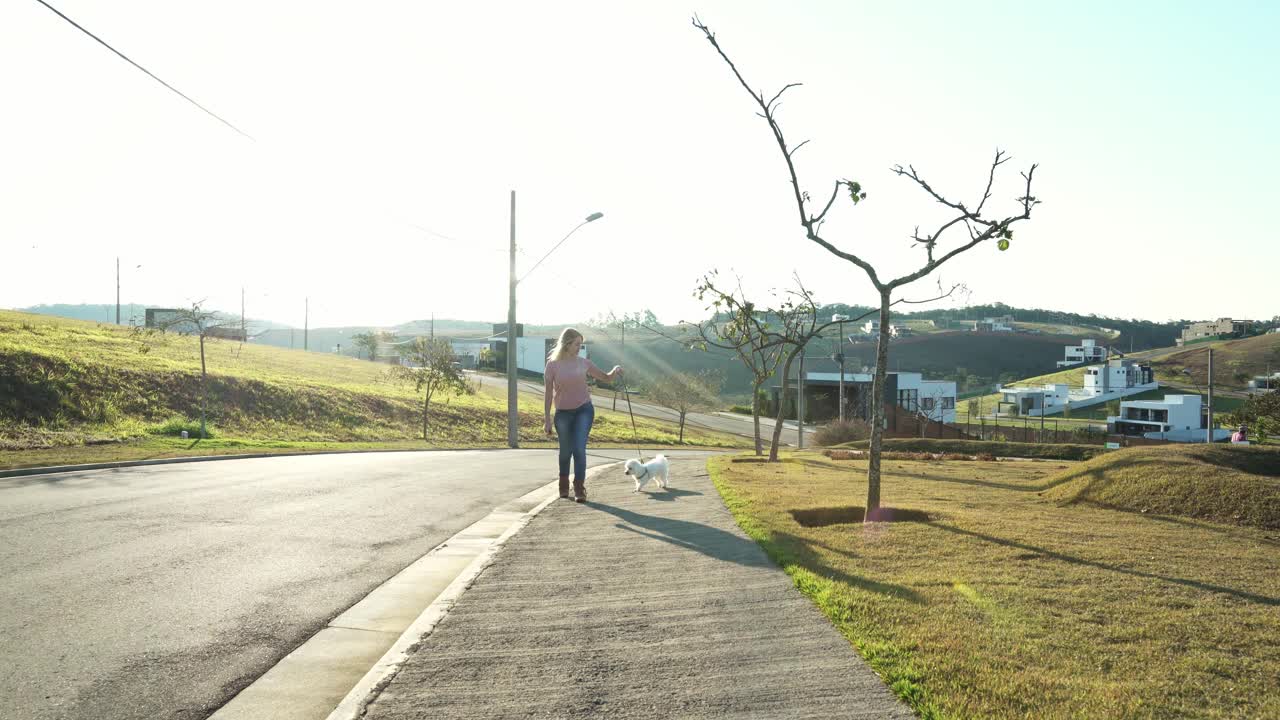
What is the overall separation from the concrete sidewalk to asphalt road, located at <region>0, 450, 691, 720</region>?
965 millimetres

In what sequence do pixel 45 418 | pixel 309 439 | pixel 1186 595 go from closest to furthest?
pixel 1186 595 → pixel 45 418 → pixel 309 439

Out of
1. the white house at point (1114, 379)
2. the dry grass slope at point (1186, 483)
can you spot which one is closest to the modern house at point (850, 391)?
the white house at point (1114, 379)

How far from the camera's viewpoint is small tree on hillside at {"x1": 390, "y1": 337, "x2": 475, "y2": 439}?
35.1 meters

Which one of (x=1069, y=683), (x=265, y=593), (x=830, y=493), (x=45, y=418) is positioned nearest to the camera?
(x=1069, y=683)

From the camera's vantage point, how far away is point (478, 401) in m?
50.7

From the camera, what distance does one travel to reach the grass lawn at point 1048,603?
3.28 meters

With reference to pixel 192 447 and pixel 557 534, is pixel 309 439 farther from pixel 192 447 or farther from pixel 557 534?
pixel 557 534

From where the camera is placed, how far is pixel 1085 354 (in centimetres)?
15725

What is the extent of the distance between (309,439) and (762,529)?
2522 centimetres

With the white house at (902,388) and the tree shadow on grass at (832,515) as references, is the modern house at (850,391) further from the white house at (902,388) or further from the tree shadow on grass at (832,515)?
the tree shadow on grass at (832,515)

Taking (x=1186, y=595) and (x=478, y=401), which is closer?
(x=1186, y=595)

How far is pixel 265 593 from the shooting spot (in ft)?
18.1

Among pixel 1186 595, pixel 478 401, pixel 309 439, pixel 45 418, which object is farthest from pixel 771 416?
pixel 1186 595

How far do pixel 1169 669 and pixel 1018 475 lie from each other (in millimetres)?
10084
